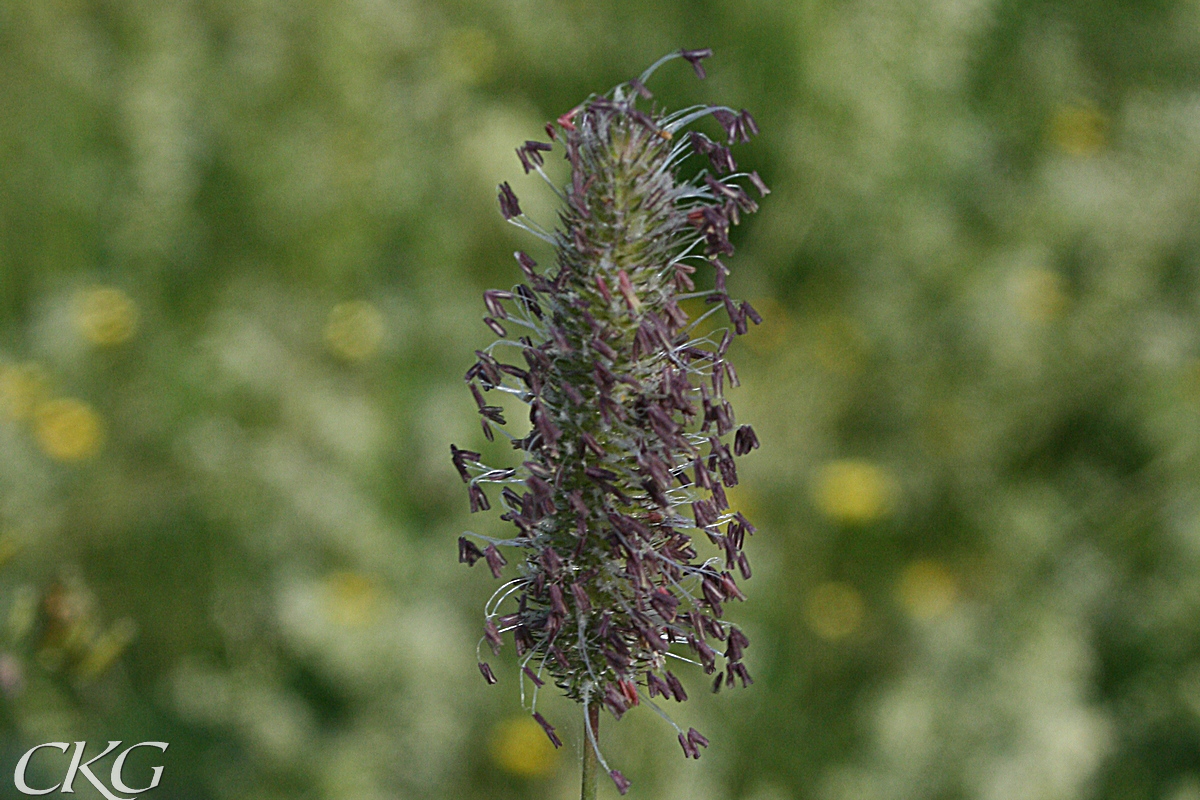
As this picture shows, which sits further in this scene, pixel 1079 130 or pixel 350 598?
pixel 1079 130

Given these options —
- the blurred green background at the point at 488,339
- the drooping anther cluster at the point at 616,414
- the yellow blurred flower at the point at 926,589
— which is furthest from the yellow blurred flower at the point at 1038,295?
the drooping anther cluster at the point at 616,414

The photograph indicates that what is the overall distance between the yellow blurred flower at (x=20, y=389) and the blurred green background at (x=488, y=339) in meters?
0.02

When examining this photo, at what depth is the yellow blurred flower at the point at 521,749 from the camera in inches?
130

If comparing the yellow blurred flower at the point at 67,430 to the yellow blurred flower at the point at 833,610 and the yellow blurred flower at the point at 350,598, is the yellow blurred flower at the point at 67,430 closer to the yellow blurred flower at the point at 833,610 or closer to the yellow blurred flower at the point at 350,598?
the yellow blurred flower at the point at 350,598

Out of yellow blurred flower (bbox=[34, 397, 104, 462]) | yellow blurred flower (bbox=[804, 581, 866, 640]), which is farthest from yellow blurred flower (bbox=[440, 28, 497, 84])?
yellow blurred flower (bbox=[804, 581, 866, 640])

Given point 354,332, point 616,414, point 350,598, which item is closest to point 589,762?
point 616,414

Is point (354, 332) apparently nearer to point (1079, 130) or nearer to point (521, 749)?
point (521, 749)

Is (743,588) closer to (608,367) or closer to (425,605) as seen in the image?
(425,605)

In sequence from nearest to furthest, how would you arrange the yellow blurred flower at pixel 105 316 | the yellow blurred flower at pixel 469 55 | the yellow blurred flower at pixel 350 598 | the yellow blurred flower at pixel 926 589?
the yellow blurred flower at pixel 350 598 < the yellow blurred flower at pixel 926 589 < the yellow blurred flower at pixel 105 316 < the yellow blurred flower at pixel 469 55

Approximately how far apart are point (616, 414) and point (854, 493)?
2.91 m

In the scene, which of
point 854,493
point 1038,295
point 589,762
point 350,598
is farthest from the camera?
point 1038,295

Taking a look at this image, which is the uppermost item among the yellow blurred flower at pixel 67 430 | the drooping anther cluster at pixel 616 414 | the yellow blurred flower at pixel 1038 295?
the yellow blurred flower at pixel 1038 295

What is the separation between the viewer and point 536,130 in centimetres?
484

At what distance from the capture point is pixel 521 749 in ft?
10.9
